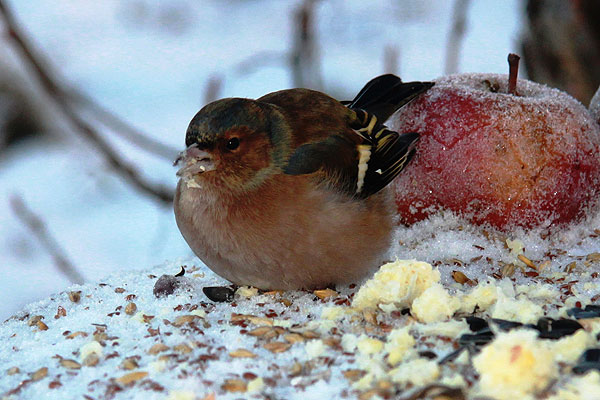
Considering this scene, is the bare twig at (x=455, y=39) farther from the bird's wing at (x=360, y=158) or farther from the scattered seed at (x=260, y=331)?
the scattered seed at (x=260, y=331)

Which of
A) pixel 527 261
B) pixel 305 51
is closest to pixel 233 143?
pixel 527 261

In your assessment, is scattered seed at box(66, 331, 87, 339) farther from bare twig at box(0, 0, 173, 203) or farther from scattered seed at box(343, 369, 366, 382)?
bare twig at box(0, 0, 173, 203)

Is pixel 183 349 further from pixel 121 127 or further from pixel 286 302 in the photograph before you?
pixel 121 127

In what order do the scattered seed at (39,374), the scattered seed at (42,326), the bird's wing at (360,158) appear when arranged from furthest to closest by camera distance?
1. the bird's wing at (360,158)
2. the scattered seed at (42,326)
3. the scattered seed at (39,374)

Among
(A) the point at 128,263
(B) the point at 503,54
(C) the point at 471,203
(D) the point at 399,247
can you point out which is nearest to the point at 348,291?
(D) the point at 399,247

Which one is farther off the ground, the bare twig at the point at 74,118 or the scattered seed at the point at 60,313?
the bare twig at the point at 74,118

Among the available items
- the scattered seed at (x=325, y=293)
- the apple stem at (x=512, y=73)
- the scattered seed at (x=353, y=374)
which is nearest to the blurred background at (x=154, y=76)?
the apple stem at (x=512, y=73)

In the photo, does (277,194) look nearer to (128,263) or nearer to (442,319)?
(442,319)
